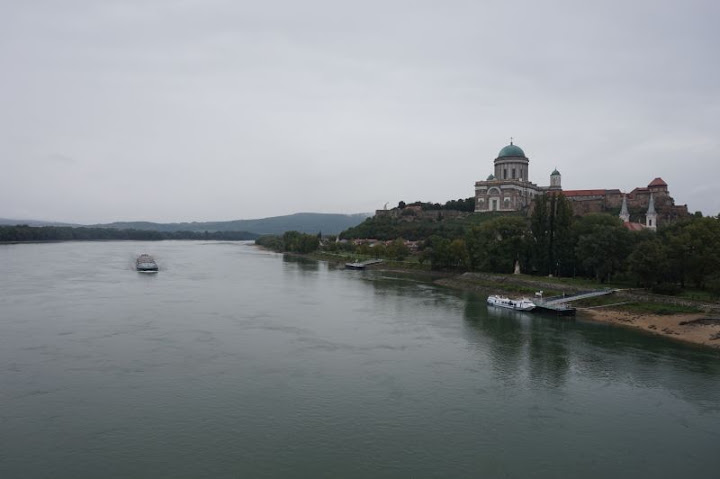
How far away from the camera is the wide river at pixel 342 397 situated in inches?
504

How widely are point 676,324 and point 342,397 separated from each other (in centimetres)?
1971

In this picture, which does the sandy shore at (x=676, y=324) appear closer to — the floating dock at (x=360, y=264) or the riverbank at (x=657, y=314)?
the riverbank at (x=657, y=314)

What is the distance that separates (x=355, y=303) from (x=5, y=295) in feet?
74.0

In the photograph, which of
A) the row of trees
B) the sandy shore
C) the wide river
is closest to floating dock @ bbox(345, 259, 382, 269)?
the row of trees

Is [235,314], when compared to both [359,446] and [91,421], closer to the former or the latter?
[91,421]

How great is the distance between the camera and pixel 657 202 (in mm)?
74312

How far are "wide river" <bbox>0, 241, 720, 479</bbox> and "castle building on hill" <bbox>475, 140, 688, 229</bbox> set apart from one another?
53.9 m

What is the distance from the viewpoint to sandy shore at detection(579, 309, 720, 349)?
2516cm

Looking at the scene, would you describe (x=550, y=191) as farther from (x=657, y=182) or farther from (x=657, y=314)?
(x=657, y=314)

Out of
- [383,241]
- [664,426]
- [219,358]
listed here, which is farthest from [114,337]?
[383,241]

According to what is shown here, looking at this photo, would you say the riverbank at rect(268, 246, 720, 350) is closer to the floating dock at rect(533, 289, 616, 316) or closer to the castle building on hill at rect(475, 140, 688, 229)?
the floating dock at rect(533, 289, 616, 316)

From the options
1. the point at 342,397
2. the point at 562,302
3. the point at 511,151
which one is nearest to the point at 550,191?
the point at 511,151

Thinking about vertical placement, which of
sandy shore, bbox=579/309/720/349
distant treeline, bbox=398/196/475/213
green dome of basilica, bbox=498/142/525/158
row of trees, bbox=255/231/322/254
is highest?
green dome of basilica, bbox=498/142/525/158

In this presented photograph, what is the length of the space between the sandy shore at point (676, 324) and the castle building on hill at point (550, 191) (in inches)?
1899
